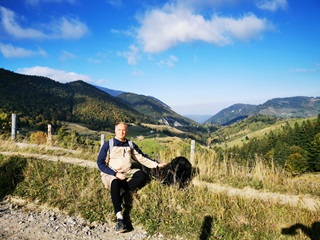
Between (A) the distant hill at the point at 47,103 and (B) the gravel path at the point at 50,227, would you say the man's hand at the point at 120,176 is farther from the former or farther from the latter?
(A) the distant hill at the point at 47,103

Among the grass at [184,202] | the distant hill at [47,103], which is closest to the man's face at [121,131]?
the grass at [184,202]

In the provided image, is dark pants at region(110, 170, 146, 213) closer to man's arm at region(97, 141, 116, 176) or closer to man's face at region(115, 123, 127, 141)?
man's arm at region(97, 141, 116, 176)

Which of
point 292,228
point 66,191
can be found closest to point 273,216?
point 292,228

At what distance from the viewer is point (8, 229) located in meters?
4.21

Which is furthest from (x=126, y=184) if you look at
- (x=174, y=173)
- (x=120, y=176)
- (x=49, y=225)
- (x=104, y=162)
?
(x=49, y=225)

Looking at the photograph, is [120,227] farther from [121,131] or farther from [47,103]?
[47,103]

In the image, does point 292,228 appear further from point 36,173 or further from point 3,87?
point 3,87

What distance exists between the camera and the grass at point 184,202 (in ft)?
13.8

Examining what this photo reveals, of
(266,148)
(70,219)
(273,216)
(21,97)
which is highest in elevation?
(21,97)

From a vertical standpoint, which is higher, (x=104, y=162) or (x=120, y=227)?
(x=104, y=162)

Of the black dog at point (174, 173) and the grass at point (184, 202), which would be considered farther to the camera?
the black dog at point (174, 173)

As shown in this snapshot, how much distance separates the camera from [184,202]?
5160 millimetres

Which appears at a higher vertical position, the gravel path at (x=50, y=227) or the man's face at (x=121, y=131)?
A: the man's face at (x=121, y=131)

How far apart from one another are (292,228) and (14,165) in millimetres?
7411
